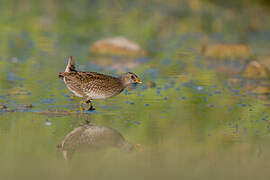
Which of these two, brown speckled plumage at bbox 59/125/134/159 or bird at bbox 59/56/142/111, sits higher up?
bird at bbox 59/56/142/111

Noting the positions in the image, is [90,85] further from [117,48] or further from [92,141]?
[117,48]

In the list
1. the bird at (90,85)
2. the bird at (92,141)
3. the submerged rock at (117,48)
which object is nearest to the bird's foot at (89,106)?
the bird at (90,85)

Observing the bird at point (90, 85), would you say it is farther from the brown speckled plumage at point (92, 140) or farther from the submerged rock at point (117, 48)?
the submerged rock at point (117, 48)

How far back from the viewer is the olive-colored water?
6.59 meters

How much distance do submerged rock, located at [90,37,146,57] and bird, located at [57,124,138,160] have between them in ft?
22.0

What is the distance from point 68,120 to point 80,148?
1.40m

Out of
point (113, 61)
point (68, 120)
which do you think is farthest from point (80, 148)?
point (113, 61)

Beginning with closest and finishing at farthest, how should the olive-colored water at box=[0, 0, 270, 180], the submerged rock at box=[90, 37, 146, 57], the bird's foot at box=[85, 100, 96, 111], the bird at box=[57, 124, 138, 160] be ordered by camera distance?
the olive-colored water at box=[0, 0, 270, 180] → the bird at box=[57, 124, 138, 160] → the bird's foot at box=[85, 100, 96, 111] → the submerged rock at box=[90, 37, 146, 57]

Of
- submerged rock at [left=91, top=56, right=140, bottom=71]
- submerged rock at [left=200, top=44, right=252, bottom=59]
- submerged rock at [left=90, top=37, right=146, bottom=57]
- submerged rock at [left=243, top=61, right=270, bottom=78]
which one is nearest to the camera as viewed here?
submerged rock at [left=243, top=61, right=270, bottom=78]

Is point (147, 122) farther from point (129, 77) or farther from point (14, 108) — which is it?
point (14, 108)

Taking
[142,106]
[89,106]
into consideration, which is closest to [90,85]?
[89,106]

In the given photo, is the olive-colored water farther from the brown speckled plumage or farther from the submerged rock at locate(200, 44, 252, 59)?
the submerged rock at locate(200, 44, 252, 59)

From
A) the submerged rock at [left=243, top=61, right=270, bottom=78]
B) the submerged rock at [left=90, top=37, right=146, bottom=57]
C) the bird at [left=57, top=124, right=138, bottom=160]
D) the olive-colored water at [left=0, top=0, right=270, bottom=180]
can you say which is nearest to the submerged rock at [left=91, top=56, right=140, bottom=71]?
the olive-colored water at [left=0, top=0, right=270, bottom=180]

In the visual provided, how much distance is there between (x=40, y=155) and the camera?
6824 mm
